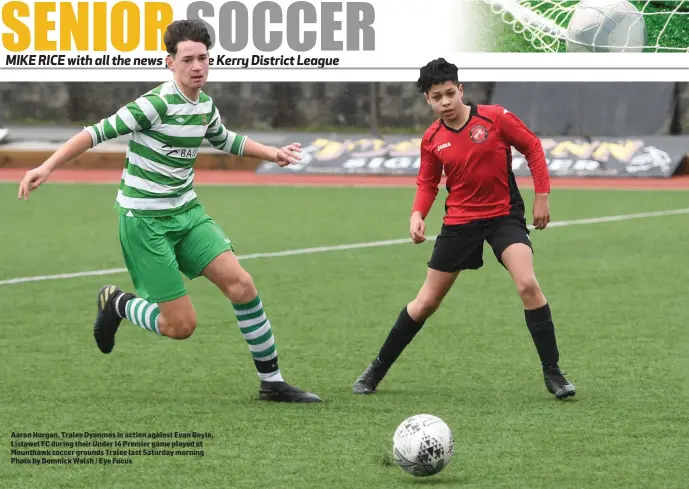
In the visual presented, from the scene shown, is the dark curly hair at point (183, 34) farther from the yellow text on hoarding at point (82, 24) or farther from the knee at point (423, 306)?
the yellow text on hoarding at point (82, 24)

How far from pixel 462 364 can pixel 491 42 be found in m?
9.07

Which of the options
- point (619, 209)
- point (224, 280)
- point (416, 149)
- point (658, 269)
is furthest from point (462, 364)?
point (416, 149)


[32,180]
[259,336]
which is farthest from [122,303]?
[32,180]

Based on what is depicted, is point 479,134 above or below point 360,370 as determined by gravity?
above

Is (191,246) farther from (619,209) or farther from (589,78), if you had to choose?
(589,78)

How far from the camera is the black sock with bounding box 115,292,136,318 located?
7.92 m

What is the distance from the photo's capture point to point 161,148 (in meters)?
7.21

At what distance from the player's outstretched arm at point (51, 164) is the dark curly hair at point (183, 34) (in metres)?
0.61

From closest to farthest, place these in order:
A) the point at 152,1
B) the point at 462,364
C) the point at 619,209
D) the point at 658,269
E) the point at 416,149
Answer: the point at 462,364 → the point at 658,269 → the point at 152,1 → the point at 619,209 → the point at 416,149

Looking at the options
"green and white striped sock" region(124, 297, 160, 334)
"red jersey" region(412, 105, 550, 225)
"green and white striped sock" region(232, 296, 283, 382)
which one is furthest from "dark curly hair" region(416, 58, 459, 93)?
"green and white striped sock" region(124, 297, 160, 334)

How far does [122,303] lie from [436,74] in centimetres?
220

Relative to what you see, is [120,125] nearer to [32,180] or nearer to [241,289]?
[32,180]

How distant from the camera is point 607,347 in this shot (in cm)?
901

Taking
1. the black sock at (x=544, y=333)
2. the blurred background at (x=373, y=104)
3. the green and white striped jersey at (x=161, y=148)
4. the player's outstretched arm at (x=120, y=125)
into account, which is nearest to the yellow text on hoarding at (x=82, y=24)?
the green and white striped jersey at (x=161, y=148)
